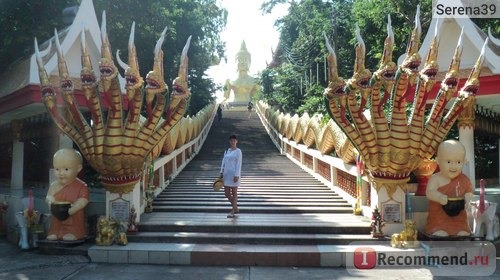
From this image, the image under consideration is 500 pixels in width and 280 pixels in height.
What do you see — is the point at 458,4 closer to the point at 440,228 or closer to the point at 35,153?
the point at 440,228

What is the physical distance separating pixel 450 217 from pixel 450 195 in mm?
368

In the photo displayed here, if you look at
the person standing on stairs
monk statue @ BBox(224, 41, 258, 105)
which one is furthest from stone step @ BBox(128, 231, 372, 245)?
monk statue @ BBox(224, 41, 258, 105)

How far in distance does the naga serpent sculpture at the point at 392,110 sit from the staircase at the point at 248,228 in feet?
3.72

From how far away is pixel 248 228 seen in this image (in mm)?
7906

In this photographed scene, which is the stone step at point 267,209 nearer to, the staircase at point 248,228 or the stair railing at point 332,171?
the staircase at point 248,228

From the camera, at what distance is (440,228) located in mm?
7379

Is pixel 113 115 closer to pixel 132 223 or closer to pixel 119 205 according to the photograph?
pixel 119 205

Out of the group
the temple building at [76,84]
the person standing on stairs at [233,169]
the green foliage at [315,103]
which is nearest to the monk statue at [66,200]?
the person standing on stairs at [233,169]

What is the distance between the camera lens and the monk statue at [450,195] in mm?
7332

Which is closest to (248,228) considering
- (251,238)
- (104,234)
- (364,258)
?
(251,238)

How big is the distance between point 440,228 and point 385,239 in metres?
0.84

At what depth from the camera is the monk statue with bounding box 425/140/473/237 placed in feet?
24.1

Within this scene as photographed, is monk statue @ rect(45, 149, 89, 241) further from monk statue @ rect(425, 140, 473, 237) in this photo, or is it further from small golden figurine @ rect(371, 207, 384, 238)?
monk statue @ rect(425, 140, 473, 237)

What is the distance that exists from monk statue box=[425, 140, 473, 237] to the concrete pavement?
82 cm
